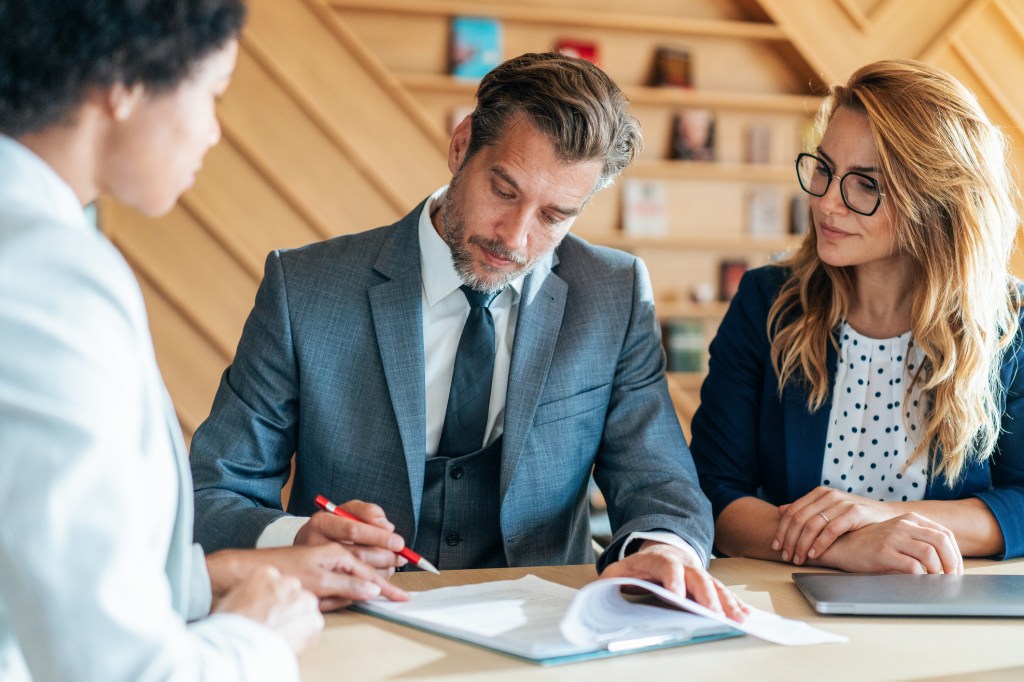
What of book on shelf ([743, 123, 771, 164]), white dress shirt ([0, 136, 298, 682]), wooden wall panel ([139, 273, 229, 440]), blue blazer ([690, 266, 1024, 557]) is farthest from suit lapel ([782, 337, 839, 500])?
book on shelf ([743, 123, 771, 164])

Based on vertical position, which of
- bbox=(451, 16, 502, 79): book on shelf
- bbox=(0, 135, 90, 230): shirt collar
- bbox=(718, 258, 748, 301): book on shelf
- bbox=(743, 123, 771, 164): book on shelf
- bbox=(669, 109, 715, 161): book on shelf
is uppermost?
bbox=(451, 16, 502, 79): book on shelf

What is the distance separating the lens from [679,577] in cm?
130

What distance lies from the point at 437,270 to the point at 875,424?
2.90 feet

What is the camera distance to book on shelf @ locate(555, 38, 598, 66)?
468 cm

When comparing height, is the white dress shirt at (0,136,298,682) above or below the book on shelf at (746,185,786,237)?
above

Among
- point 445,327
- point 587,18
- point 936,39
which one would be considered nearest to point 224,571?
point 445,327

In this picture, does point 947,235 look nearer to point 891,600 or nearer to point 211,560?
point 891,600

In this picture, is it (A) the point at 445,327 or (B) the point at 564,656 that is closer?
(B) the point at 564,656

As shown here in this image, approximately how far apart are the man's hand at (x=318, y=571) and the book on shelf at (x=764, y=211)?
13.5 ft

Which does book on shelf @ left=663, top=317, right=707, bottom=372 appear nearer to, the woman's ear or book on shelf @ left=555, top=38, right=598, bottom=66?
book on shelf @ left=555, top=38, right=598, bottom=66

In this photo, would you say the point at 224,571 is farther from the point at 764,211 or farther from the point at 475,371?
the point at 764,211

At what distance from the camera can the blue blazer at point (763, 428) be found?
1.90 metres

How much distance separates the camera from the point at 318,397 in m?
1.76

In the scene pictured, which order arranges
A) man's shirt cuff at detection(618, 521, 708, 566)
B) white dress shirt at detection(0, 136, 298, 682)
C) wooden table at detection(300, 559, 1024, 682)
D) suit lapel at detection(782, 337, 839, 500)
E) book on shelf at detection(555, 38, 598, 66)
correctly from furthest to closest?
book on shelf at detection(555, 38, 598, 66), suit lapel at detection(782, 337, 839, 500), man's shirt cuff at detection(618, 521, 708, 566), wooden table at detection(300, 559, 1024, 682), white dress shirt at detection(0, 136, 298, 682)
